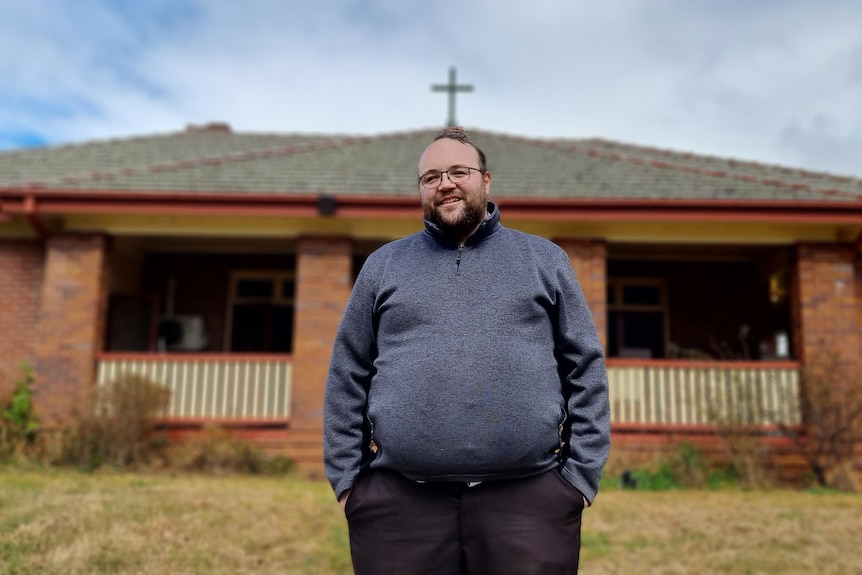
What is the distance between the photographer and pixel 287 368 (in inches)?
372

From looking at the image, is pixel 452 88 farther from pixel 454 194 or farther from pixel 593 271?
pixel 454 194

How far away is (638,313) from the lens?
1190cm

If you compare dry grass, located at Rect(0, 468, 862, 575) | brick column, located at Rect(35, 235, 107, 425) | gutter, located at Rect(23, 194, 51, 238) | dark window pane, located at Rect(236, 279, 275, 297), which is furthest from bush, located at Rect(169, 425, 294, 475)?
dark window pane, located at Rect(236, 279, 275, 297)

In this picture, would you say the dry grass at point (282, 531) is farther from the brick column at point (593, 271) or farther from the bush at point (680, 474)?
the brick column at point (593, 271)

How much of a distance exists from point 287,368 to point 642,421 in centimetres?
458

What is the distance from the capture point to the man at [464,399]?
2.01 metres

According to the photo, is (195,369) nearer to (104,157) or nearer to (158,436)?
(158,436)

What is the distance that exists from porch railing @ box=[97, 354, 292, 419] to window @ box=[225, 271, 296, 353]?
7.72 ft

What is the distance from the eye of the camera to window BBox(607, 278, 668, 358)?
1182 cm

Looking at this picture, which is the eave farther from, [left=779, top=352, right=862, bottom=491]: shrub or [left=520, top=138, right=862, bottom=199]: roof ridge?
[left=779, top=352, right=862, bottom=491]: shrub

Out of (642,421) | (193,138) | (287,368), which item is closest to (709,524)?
(642,421)

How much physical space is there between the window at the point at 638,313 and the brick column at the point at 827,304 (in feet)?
9.12

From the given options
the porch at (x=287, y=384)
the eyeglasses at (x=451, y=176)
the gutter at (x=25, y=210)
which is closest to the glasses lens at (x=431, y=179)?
the eyeglasses at (x=451, y=176)

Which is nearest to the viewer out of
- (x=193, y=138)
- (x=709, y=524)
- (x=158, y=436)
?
(x=709, y=524)
